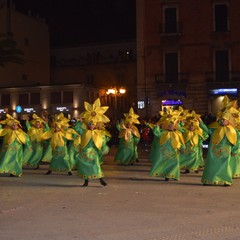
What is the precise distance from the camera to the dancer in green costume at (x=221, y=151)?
472 inches

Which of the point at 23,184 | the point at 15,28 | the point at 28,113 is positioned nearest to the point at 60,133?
the point at 23,184

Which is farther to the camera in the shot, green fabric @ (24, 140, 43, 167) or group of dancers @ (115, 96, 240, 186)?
green fabric @ (24, 140, 43, 167)

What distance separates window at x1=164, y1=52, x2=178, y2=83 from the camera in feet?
120

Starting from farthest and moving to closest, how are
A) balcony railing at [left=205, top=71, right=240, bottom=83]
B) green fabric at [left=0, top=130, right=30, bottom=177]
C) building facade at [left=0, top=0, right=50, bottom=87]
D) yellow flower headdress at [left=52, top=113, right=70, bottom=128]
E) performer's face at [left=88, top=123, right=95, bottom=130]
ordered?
building facade at [left=0, top=0, right=50, bottom=87], balcony railing at [left=205, top=71, right=240, bottom=83], yellow flower headdress at [left=52, top=113, right=70, bottom=128], green fabric at [left=0, top=130, right=30, bottom=177], performer's face at [left=88, top=123, right=95, bottom=130]

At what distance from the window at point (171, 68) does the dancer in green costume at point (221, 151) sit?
957 inches

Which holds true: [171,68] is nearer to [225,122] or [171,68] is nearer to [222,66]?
[222,66]

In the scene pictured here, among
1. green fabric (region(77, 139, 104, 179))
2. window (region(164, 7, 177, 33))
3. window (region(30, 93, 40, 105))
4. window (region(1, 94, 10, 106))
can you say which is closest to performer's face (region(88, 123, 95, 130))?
green fabric (region(77, 139, 104, 179))

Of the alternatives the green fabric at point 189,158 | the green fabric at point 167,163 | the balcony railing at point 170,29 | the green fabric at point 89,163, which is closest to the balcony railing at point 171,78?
the balcony railing at point 170,29

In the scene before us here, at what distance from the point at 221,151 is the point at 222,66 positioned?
24913 millimetres

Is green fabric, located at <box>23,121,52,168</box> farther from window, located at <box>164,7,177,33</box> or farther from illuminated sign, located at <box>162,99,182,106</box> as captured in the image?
window, located at <box>164,7,177,33</box>

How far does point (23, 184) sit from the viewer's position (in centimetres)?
1273

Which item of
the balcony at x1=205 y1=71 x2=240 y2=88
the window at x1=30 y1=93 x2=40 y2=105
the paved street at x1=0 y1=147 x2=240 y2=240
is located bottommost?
the paved street at x1=0 y1=147 x2=240 y2=240

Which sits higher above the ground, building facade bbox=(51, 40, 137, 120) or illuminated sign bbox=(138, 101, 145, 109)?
building facade bbox=(51, 40, 137, 120)

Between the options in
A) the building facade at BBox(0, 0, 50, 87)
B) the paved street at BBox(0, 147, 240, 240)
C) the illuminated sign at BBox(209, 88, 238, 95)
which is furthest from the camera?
the building facade at BBox(0, 0, 50, 87)
